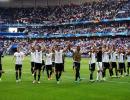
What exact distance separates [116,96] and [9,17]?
99473mm

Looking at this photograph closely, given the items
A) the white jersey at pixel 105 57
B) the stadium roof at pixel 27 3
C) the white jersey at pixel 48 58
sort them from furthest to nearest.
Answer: the stadium roof at pixel 27 3 < the white jersey at pixel 105 57 < the white jersey at pixel 48 58

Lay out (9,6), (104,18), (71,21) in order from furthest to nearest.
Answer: (9,6) < (71,21) < (104,18)

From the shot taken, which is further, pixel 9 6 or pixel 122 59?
pixel 9 6

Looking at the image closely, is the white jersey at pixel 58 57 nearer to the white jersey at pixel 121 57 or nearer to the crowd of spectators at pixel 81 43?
the white jersey at pixel 121 57

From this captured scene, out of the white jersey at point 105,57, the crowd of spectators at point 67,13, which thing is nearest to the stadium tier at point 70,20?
the crowd of spectators at point 67,13

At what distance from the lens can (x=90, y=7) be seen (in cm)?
10225

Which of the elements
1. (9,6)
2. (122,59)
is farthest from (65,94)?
(9,6)


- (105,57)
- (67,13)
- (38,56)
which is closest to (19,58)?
(38,56)

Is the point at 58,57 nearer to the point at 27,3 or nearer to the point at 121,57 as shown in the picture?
the point at 121,57

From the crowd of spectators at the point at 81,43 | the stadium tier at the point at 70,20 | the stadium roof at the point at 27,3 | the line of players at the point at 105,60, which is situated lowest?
the line of players at the point at 105,60

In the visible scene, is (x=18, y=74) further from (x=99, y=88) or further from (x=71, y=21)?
(x=71, y=21)

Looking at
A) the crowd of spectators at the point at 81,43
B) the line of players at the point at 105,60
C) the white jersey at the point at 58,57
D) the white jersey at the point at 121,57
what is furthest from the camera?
the crowd of spectators at the point at 81,43

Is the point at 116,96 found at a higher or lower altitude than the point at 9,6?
lower

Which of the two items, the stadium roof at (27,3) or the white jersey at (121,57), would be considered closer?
the white jersey at (121,57)
